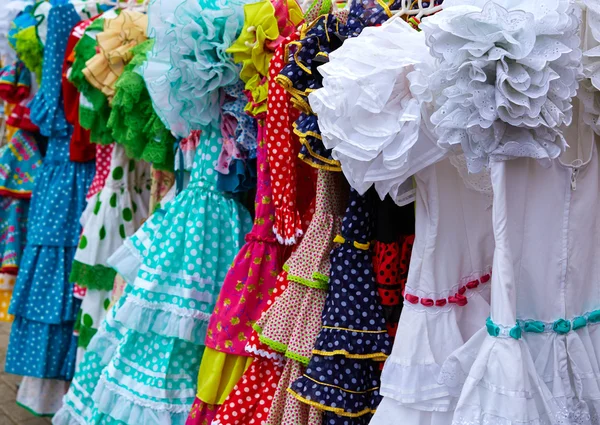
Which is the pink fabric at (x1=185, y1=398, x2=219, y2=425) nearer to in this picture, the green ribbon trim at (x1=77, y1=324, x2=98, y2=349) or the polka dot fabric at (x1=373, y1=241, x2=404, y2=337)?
the polka dot fabric at (x1=373, y1=241, x2=404, y2=337)

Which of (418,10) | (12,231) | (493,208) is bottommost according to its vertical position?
(12,231)

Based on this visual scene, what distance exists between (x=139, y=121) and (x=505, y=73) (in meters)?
1.53

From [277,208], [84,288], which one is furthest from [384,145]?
[84,288]

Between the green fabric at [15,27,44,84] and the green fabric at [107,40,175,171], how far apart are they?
2.60 ft

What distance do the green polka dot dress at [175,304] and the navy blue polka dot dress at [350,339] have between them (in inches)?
24.3

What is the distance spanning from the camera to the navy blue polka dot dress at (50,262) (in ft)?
9.25

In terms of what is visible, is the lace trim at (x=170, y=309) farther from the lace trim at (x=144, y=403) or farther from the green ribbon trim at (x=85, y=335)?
the green ribbon trim at (x=85, y=335)

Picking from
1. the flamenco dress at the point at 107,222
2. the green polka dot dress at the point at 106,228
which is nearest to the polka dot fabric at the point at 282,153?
the flamenco dress at the point at 107,222

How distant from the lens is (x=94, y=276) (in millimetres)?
2664

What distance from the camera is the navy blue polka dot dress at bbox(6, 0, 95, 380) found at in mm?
2820

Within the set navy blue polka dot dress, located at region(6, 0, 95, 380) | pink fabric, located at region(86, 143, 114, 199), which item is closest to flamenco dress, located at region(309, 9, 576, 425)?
pink fabric, located at region(86, 143, 114, 199)

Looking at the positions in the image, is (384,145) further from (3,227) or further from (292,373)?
(3,227)

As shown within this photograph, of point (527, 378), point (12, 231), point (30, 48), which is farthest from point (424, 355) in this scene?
point (12, 231)

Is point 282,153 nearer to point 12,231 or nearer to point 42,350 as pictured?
point 42,350
